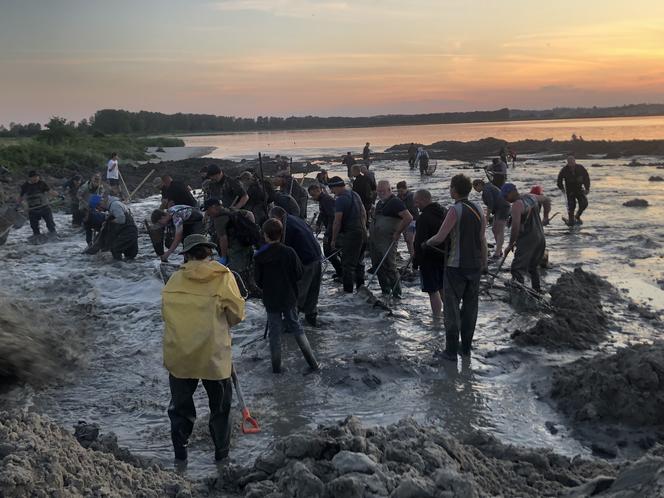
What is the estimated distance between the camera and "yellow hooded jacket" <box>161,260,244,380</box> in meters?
4.38

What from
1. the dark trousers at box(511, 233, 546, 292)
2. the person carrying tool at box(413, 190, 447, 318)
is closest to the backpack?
the person carrying tool at box(413, 190, 447, 318)

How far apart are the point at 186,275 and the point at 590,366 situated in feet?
13.1

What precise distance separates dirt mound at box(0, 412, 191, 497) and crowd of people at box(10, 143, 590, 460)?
32.2 inches

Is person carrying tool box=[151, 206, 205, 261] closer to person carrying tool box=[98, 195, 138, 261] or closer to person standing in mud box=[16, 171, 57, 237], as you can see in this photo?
person carrying tool box=[98, 195, 138, 261]

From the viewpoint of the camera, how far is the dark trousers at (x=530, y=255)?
28.9ft

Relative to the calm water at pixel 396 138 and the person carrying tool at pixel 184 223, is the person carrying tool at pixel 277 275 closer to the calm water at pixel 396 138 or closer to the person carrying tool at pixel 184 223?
the person carrying tool at pixel 184 223

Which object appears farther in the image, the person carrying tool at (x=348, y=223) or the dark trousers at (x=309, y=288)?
the person carrying tool at (x=348, y=223)

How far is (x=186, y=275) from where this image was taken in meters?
4.43

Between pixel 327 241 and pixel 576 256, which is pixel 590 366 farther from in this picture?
pixel 576 256

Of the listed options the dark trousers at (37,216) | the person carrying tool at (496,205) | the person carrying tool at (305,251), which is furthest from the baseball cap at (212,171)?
the dark trousers at (37,216)

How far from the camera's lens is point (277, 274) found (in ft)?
20.2

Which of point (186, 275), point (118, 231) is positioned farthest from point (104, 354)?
point (118, 231)

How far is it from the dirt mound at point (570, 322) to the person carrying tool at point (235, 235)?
3.67 meters

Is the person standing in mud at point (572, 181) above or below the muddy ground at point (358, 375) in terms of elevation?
above
